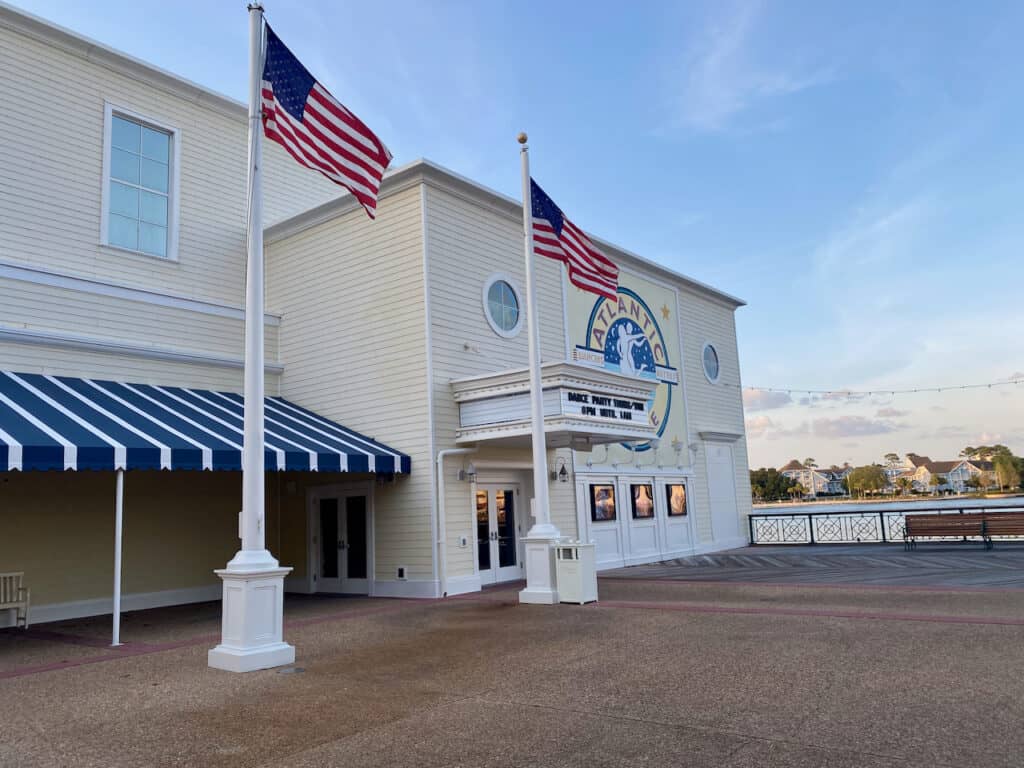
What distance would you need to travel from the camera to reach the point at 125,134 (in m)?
15.2

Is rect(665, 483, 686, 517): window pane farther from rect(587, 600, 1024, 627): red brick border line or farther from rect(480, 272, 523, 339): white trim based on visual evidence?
rect(587, 600, 1024, 627): red brick border line

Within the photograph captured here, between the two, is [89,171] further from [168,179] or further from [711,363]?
[711,363]

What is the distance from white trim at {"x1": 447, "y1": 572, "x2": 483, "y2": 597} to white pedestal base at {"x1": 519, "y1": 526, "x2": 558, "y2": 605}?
1.84 metres

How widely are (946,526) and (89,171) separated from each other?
20.0 m

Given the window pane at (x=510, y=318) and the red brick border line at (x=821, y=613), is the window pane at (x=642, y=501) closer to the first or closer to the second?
the window pane at (x=510, y=318)

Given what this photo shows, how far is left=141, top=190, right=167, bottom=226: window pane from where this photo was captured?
15.3 meters

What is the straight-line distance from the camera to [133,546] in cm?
1360

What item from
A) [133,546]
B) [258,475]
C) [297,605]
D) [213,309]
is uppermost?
[213,309]

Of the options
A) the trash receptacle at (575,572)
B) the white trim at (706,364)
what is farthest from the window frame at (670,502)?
the trash receptacle at (575,572)

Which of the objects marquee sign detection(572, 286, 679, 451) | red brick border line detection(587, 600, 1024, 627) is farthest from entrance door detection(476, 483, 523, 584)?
marquee sign detection(572, 286, 679, 451)

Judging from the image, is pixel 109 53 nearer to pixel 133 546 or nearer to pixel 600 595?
pixel 133 546

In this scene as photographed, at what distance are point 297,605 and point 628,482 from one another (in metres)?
8.80

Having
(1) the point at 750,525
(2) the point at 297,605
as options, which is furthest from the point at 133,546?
(1) the point at 750,525

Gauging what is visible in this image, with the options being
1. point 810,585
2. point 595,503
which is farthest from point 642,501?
point 810,585
